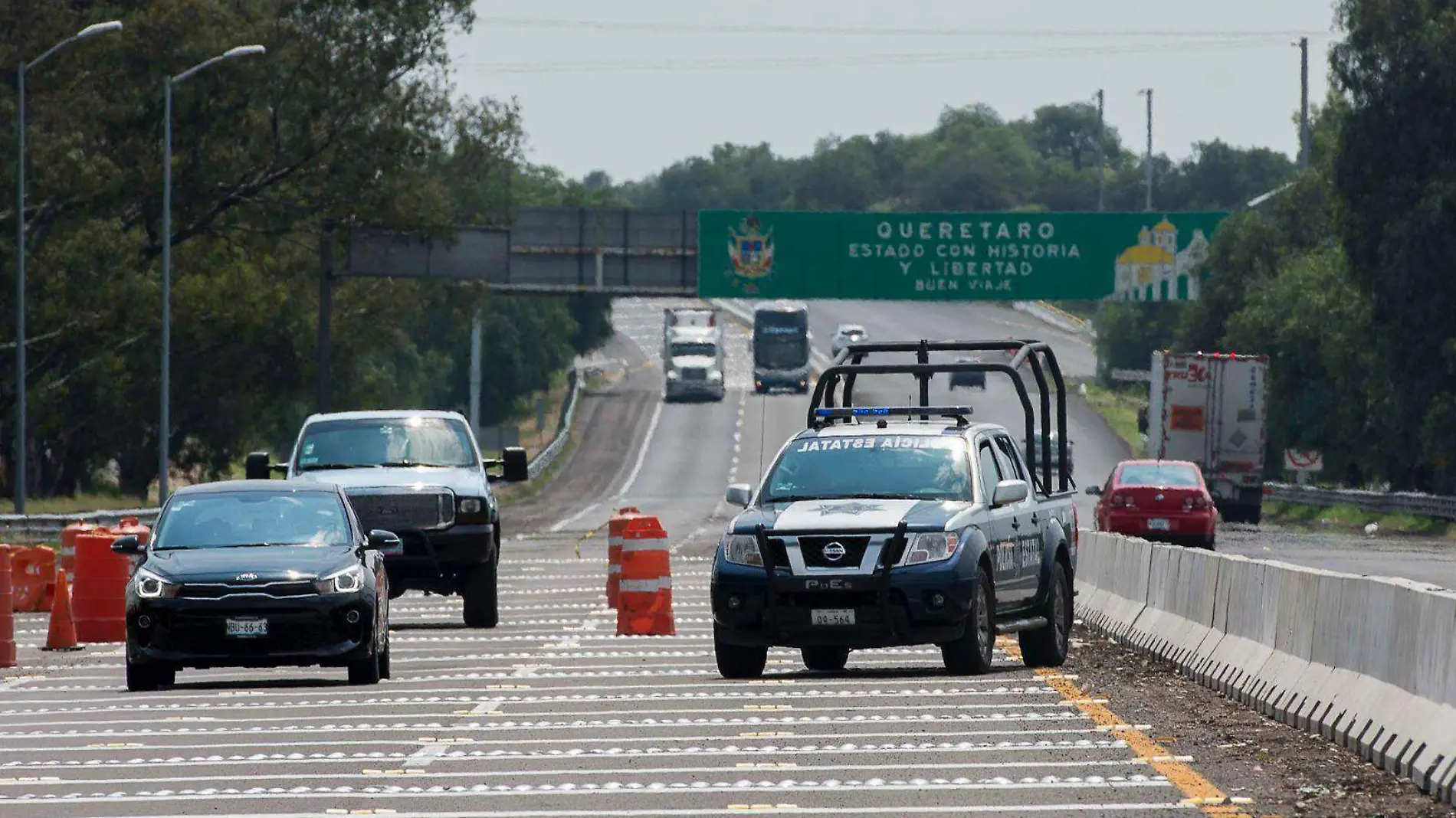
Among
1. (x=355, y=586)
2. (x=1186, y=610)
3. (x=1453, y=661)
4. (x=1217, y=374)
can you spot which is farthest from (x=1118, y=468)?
(x=1453, y=661)

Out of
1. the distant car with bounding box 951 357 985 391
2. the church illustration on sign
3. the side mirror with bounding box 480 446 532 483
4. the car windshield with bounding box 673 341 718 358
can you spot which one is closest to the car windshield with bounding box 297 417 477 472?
the side mirror with bounding box 480 446 532 483

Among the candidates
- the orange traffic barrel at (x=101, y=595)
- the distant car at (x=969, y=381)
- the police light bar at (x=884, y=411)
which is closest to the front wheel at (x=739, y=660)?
the police light bar at (x=884, y=411)

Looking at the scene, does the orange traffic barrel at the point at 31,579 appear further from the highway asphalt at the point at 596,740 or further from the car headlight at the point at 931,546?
the car headlight at the point at 931,546

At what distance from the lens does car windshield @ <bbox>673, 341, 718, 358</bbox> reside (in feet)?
372

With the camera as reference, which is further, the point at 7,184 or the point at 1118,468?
the point at 7,184

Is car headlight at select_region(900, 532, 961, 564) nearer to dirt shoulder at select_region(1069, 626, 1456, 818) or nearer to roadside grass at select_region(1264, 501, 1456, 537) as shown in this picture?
dirt shoulder at select_region(1069, 626, 1456, 818)

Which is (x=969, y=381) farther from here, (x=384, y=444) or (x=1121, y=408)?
(x=384, y=444)

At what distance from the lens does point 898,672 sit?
19438 mm

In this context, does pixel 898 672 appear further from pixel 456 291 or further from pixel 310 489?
pixel 456 291

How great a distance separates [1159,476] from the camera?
43562mm

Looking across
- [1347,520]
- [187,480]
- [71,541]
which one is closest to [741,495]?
[71,541]

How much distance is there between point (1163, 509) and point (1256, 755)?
29371 mm

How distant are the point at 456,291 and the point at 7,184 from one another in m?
25.3

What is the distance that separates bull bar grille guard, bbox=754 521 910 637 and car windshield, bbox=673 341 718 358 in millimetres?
94985
